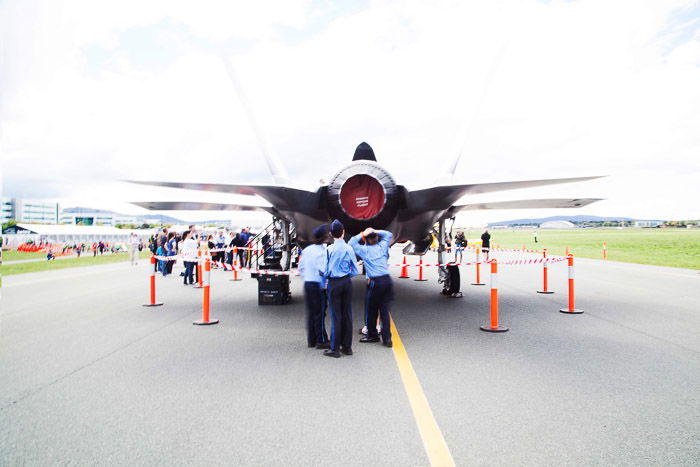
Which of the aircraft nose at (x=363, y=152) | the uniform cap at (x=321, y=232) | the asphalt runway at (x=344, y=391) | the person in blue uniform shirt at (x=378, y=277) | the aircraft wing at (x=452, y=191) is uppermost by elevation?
the aircraft nose at (x=363, y=152)

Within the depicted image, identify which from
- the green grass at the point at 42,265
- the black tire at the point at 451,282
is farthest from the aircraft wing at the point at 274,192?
the green grass at the point at 42,265

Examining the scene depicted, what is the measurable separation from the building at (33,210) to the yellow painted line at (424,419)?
500 ft

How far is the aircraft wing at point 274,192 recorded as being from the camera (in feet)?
20.6

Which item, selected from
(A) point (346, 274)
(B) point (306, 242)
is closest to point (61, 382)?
(A) point (346, 274)

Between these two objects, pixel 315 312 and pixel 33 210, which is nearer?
pixel 315 312

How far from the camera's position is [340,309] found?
5.23m

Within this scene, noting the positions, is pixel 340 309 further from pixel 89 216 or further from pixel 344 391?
pixel 89 216

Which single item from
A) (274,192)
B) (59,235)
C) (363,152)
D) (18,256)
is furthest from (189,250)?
(59,235)

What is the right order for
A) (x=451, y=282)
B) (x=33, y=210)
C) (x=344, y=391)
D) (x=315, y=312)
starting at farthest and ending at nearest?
(x=33, y=210), (x=451, y=282), (x=315, y=312), (x=344, y=391)

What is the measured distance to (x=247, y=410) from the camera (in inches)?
137

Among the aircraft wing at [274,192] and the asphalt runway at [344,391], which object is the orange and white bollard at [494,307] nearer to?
the asphalt runway at [344,391]

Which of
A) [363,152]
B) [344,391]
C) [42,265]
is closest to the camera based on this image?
[344,391]

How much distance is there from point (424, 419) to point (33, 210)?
173765 mm

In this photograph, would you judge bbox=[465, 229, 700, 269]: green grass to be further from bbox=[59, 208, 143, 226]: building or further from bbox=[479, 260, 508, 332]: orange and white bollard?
bbox=[59, 208, 143, 226]: building
